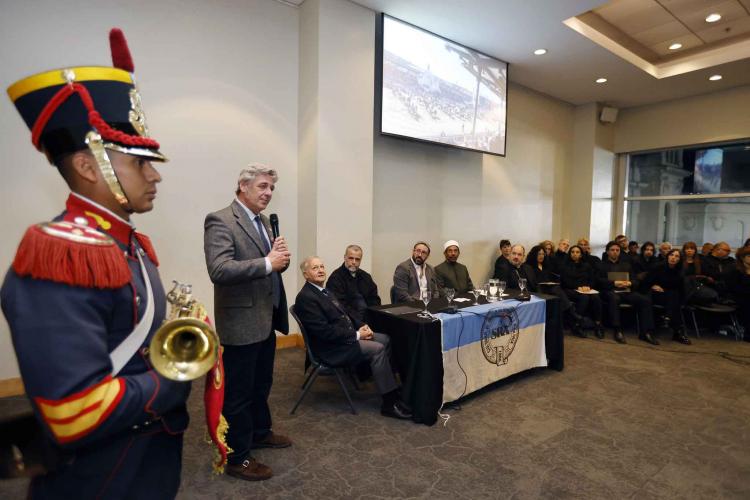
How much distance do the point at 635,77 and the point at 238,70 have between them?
5.68 meters

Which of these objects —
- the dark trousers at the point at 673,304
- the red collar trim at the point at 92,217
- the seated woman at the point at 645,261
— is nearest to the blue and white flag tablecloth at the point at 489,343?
the red collar trim at the point at 92,217

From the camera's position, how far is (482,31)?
184 inches

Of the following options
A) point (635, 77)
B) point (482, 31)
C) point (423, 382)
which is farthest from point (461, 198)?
point (423, 382)

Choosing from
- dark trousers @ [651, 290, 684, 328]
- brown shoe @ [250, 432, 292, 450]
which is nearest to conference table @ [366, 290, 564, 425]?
brown shoe @ [250, 432, 292, 450]

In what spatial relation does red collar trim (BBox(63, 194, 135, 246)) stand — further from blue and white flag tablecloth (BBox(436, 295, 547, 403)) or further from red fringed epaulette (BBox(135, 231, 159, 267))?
blue and white flag tablecloth (BBox(436, 295, 547, 403))

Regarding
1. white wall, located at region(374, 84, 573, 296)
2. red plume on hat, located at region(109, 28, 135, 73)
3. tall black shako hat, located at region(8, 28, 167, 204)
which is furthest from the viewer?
white wall, located at region(374, 84, 573, 296)

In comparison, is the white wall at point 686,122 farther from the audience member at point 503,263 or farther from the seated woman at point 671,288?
the audience member at point 503,263

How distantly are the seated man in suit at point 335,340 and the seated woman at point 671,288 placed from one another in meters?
4.10

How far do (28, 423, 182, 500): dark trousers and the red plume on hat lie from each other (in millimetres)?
821

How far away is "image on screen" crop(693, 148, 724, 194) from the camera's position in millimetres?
6766

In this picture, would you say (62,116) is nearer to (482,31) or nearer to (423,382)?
(423,382)

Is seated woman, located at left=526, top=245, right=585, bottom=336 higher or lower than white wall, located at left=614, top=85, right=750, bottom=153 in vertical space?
lower

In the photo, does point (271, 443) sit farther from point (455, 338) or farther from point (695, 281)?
point (695, 281)

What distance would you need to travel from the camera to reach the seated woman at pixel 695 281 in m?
5.10
